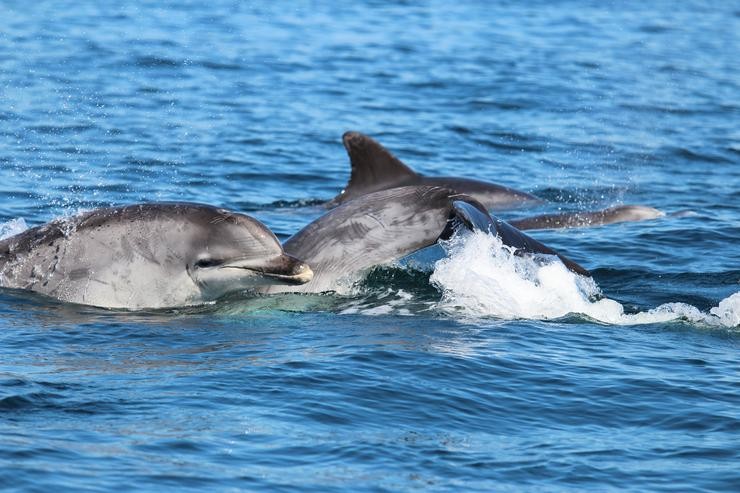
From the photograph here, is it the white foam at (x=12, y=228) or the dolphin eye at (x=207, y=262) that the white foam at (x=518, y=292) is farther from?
the white foam at (x=12, y=228)

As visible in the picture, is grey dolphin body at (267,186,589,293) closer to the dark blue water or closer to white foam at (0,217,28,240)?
the dark blue water

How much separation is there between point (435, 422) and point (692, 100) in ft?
88.2

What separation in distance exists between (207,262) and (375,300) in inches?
84.3

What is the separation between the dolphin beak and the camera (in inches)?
525

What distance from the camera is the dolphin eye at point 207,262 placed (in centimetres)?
1343

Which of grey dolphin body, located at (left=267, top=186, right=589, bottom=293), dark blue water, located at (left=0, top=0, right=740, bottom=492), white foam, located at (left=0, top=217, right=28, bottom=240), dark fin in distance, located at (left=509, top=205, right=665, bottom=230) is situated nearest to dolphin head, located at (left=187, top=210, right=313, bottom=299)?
dark blue water, located at (left=0, top=0, right=740, bottom=492)

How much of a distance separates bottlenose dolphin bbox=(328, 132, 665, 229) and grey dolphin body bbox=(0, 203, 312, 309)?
712cm

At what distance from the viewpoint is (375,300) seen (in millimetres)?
14750

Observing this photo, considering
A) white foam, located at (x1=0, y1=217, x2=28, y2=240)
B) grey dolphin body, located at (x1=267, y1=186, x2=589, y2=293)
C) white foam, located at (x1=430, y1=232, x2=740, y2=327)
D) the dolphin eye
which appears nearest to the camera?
the dolphin eye

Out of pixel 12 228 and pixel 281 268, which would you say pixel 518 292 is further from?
pixel 12 228

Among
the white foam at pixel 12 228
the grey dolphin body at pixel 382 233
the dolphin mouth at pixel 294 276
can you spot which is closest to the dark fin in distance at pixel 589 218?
the grey dolphin body at pixel 382 233

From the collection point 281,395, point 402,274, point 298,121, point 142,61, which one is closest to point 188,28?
point 142,61

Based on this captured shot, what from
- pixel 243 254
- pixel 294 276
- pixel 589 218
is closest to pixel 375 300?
pixel 294 276

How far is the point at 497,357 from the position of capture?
12914 mm
